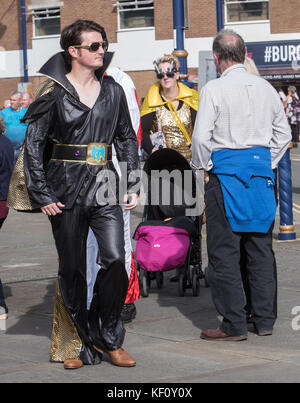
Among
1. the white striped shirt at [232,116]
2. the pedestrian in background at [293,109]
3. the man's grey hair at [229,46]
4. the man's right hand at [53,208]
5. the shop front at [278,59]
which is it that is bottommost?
the man's right hand at [53,208]

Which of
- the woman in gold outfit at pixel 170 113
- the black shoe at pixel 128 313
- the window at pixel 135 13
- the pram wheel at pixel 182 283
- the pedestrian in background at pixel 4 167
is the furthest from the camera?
the window at pixel 135 13

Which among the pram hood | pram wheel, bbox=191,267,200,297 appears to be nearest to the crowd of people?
pram wheel, bbox=191,267,200,297

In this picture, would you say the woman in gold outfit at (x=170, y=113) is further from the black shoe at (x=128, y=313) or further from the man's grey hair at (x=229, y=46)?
the man's grey hair at (x=229, y=46)

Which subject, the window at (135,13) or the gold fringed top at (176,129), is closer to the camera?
the gold fringed top at (176,129)

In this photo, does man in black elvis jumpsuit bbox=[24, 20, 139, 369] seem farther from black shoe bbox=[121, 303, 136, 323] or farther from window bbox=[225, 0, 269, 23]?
window bbox=[225, 0, 269, 23]

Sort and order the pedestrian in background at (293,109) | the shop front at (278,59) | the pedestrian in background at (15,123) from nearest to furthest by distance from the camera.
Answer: the pedestrian in background at (15,123), the pedestrian in background at (293,109), the shop front at (278,59)

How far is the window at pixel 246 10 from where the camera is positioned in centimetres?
3747

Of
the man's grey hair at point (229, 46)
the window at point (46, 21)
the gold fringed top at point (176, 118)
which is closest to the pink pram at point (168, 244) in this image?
the gold fringed top at point (176, 118)

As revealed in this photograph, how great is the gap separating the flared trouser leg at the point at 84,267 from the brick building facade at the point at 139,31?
97.7 feet

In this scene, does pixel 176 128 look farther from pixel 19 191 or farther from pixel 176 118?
pixel 19 191

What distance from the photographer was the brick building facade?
122ft

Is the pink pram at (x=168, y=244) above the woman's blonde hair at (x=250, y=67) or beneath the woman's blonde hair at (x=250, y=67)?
beneath

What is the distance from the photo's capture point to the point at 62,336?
18.9 ft

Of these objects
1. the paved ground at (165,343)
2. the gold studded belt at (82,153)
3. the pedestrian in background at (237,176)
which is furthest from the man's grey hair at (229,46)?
the paved ground at (165,343)
